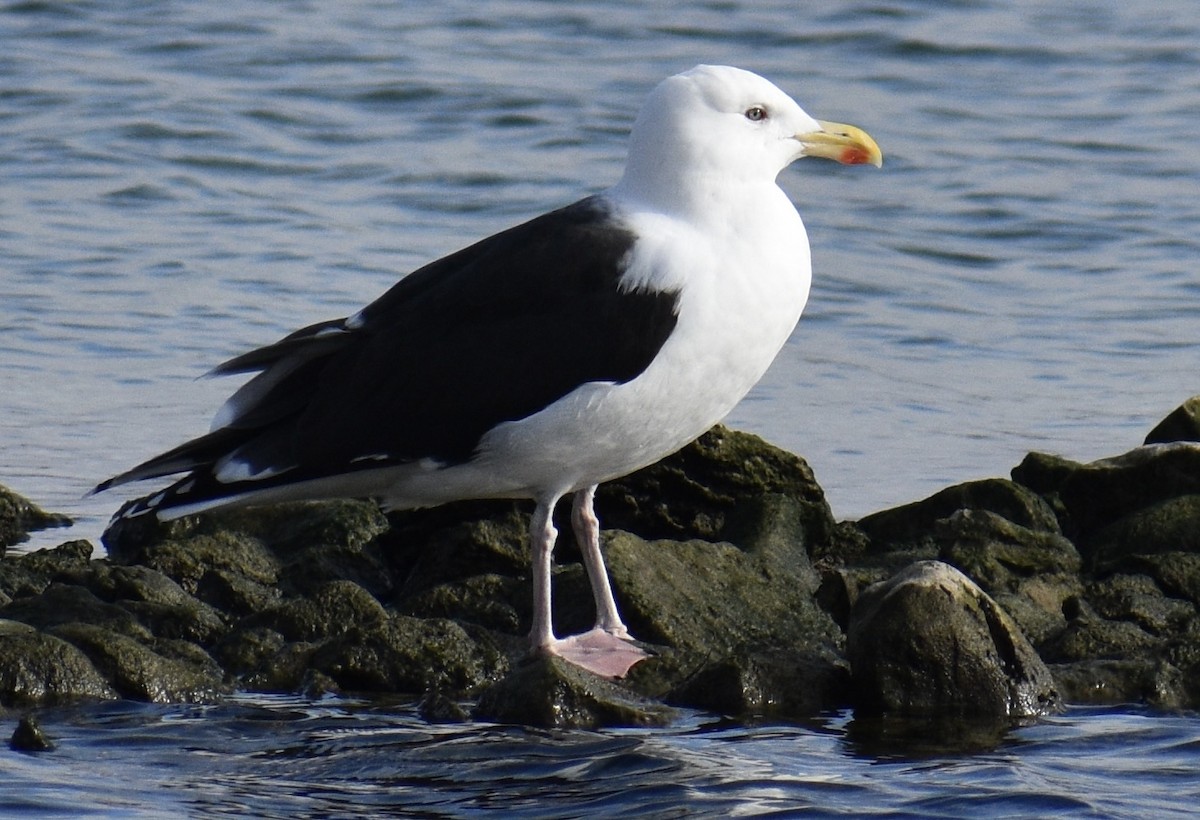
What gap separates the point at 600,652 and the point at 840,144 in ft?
6.75

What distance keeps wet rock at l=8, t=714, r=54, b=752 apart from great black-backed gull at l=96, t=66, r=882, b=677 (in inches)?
50.1

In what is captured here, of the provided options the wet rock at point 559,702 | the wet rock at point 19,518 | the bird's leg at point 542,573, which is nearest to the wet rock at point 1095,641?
the wet rock at point 559,702

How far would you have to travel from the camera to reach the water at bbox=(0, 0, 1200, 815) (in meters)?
6.02

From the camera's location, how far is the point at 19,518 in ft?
29.1

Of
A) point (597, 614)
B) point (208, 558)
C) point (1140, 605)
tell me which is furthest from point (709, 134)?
point (208, 558)

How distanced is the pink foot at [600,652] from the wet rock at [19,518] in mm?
2786

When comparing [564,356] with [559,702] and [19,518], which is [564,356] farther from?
[19,518]

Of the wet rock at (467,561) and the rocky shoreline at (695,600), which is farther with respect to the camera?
the wet rock at (467,561)

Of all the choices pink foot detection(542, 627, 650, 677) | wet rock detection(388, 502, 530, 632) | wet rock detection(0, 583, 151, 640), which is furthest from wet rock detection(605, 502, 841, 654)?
wet rock detection(0, 583, 151, 640)

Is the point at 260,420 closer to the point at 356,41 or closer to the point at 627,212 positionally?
the point at 627,212

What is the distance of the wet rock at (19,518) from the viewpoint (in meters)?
8.70

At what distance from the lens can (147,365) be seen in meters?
11.6

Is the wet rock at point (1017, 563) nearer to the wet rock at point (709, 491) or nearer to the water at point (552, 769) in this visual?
the wet rock at point (709, 491)

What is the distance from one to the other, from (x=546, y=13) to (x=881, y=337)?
9.81 metres
